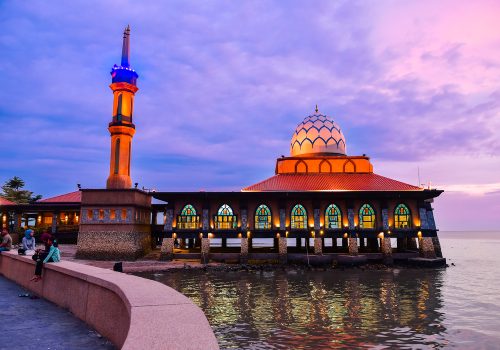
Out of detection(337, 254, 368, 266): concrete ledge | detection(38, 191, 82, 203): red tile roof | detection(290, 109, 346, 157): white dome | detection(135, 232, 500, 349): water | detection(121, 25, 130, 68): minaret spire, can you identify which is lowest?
detection(135, 232, 500, 349): water

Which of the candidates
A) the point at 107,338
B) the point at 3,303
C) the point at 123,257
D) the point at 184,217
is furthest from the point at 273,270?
the point at 107,338

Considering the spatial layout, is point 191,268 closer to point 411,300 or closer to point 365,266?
point 365,266

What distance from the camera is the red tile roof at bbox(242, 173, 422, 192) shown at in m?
44.7

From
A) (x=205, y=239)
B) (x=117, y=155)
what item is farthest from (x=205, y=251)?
(x=117, y=155)

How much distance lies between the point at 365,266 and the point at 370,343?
28.3 meters

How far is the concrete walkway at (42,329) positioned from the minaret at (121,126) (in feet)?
117

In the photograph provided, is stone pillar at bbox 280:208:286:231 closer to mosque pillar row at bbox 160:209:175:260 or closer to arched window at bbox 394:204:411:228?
mosque pillar row at bbox 160:209:175:260

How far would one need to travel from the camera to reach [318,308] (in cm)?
2025

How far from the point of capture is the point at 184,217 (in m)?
45.6

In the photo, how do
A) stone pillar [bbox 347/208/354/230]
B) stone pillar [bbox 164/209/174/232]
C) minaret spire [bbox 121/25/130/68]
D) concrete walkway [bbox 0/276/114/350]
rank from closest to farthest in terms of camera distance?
concrete walkway [bbox 0/276/114/350] → stone pillar [bbox 347/208/354/230] → stone pillar [bbox 164/209/174/232] → minaret spire [bbox 121/25/130/68]

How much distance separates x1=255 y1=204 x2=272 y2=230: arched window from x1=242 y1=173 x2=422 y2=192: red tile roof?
7.84ft

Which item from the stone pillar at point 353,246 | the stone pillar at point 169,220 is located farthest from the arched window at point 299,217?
the stone pillar at point 169,220

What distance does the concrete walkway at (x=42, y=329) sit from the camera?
25.2 feet

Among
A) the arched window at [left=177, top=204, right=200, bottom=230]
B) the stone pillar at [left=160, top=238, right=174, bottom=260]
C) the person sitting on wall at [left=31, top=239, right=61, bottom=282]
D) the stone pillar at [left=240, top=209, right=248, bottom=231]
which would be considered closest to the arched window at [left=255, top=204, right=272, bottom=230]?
the stone pillar at [left=240, top=209, right=248, bottom=231]
